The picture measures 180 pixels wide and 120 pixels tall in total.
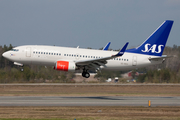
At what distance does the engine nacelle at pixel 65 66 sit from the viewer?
112 ft

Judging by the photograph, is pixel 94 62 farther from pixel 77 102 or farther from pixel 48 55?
pixel 77 102

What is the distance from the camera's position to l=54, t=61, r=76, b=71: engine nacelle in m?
34.0

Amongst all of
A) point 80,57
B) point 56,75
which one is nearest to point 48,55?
point 80,57

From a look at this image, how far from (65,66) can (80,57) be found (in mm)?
2698

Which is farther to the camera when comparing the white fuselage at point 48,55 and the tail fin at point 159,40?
the tail fin at point 159,40

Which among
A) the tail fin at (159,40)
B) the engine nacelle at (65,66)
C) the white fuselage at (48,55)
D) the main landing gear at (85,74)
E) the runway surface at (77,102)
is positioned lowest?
the runway surface at (77,102)

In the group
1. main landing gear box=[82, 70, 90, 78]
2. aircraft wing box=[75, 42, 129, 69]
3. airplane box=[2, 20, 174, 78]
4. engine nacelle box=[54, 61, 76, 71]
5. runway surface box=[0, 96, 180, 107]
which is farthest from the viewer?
main landing gear box=[82, 70, 90, 78]

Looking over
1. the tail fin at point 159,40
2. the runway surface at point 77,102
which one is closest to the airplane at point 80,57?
the tail fin at point 159,40

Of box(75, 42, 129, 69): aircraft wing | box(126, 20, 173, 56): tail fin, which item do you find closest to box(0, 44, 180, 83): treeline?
box(126, 20, 173, 56): tail fin

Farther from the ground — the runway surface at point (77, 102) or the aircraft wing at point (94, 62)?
the aircraft wing at point (94, 62)

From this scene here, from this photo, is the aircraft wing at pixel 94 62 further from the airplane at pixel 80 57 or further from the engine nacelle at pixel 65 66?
the engine nacelle at pixel 65 66

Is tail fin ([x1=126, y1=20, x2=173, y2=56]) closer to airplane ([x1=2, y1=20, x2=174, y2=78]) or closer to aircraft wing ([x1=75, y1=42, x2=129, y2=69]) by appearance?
airplane ([x1=2, y1=20, x2=174, y2=78])

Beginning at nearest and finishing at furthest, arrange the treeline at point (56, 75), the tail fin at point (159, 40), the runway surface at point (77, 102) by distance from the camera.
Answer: the runway surface at point (77, 102) → the tail fin at point (159, 40) → the treeline at point (56, 75)

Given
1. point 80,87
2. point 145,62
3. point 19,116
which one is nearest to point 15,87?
point 80,87
